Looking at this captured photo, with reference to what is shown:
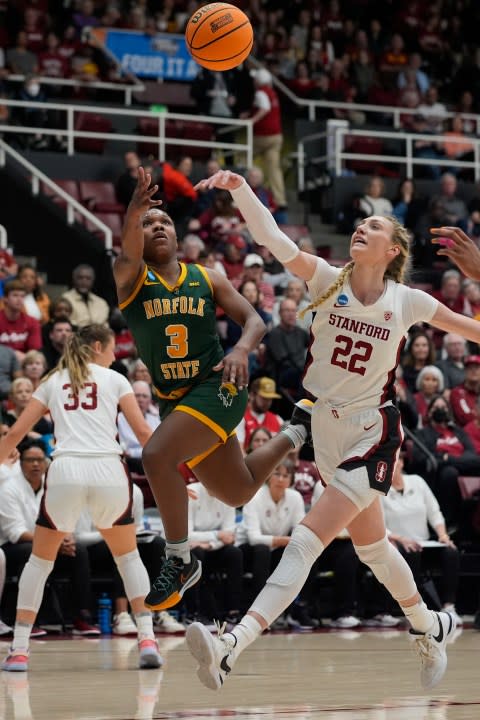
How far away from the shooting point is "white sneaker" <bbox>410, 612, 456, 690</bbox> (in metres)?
7.28

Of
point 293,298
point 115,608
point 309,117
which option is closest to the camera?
point 115,608

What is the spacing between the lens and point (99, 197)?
693 inches

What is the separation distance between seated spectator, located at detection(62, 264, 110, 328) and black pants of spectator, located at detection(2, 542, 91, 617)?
4079 mm

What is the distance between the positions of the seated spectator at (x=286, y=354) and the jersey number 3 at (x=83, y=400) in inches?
217

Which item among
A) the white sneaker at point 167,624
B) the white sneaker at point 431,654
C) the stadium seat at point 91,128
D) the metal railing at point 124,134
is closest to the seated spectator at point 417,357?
the white sneaker at point 167,624

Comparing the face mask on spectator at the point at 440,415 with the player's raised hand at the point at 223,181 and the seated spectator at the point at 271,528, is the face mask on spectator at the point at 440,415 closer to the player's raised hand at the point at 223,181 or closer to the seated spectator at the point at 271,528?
the seated spectator at the point at 271,528

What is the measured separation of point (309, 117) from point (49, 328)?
30.9 ft

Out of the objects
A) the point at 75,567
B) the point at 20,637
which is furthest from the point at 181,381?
the point at 75,567

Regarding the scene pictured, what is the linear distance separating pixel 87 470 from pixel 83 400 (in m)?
0.48

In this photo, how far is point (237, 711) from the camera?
21.7 feet

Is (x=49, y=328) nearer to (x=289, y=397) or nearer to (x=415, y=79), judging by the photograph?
(x=289, y=397)

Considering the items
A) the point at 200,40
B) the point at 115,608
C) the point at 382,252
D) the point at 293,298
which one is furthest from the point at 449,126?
the point at 382,252

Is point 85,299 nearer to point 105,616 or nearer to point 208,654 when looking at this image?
point 105,616

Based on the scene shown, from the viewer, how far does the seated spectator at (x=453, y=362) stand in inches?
610
